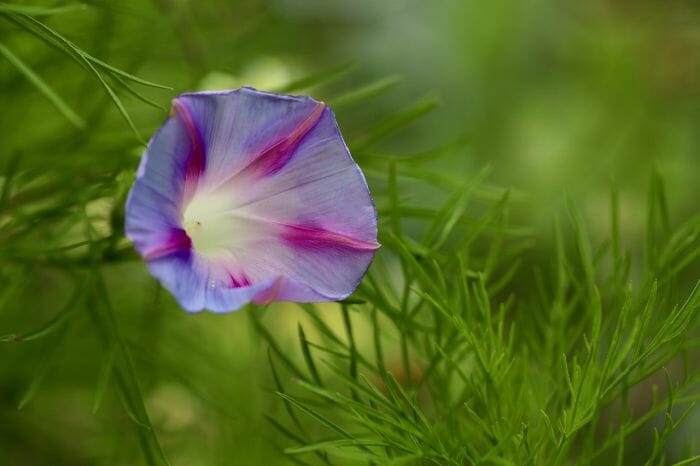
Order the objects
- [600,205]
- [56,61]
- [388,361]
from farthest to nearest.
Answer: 1. [600,205]
2. [388,361]
3. [56,61]

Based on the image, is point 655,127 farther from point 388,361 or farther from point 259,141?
point 259,141

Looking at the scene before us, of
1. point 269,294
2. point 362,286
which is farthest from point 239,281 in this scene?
point 362,286

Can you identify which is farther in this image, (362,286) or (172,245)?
(362,286)

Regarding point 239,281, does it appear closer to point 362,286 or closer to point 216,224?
point 216,224

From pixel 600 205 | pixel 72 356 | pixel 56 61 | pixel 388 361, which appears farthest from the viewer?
pixel 600 205

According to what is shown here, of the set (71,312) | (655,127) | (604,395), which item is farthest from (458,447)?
(655,127)
